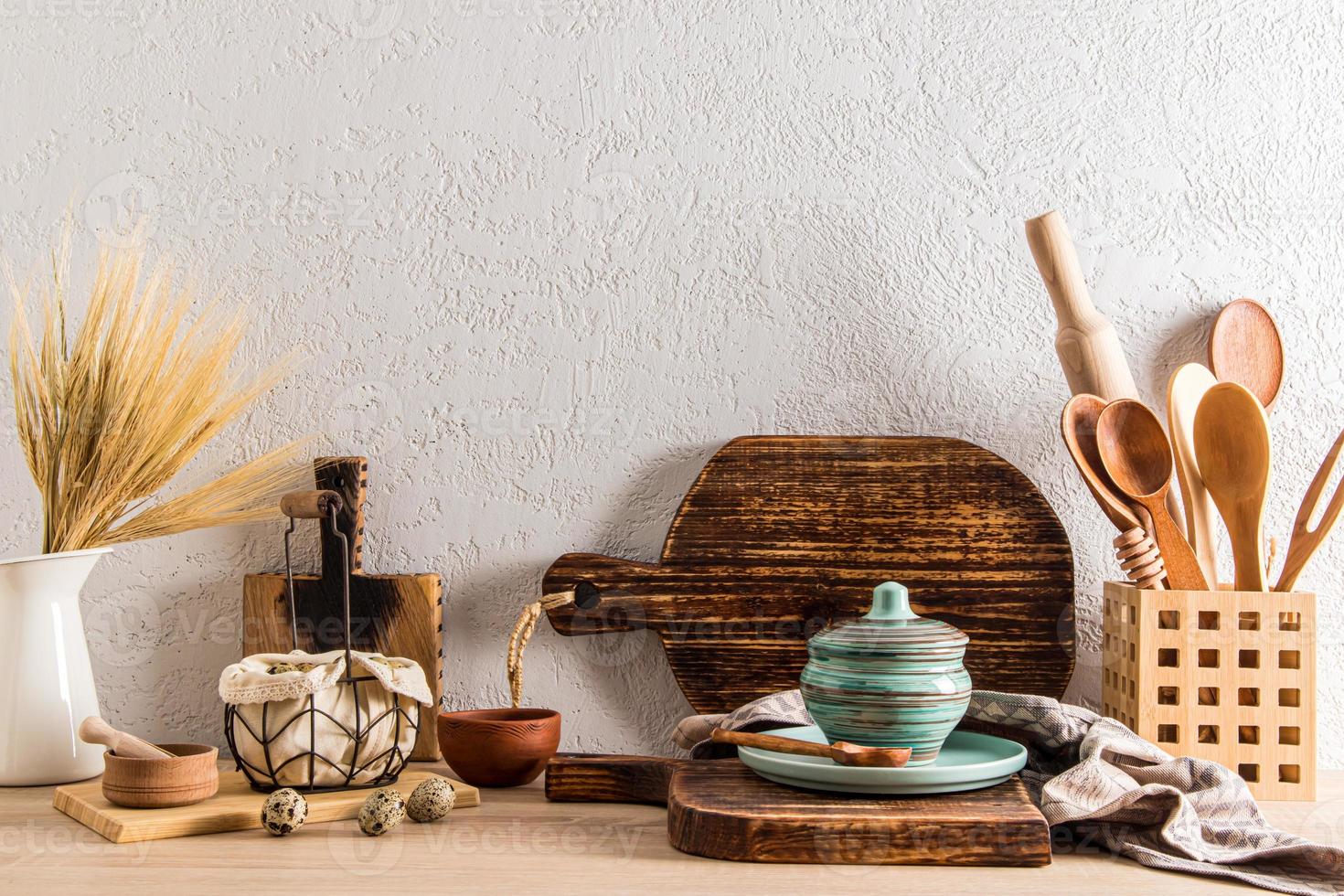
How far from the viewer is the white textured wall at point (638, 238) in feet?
3.33

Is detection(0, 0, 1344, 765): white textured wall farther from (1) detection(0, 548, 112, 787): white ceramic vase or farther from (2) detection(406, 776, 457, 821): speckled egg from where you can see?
(2) detection(406, 776, 457, 821): speckled egg

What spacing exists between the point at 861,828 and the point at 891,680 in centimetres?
10

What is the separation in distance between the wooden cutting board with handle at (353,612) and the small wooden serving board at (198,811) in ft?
0.48

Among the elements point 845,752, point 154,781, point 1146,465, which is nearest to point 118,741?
point 154,781

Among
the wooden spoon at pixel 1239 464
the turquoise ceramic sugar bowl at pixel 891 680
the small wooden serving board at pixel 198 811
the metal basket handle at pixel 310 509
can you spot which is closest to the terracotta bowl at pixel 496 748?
the small wooden serving board at pixel 198 811

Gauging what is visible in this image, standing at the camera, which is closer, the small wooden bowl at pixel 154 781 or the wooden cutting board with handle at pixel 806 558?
the small wooden bowl at pixel 154 781

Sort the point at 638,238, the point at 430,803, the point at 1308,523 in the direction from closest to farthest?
the point at 430,803, the point at 1308,523, the point at 638,238

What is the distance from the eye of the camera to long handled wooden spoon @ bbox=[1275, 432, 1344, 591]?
871 millimetres

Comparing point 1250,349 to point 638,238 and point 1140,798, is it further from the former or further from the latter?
point 638,238

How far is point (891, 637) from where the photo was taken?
2.42 ft

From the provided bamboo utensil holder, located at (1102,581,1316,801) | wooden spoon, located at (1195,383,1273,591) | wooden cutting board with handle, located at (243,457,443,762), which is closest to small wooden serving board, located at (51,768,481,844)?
wooden cutting board with handle, located at (243,457,443,762)

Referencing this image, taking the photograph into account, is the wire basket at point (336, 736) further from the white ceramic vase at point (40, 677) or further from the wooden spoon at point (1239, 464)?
the wooden spoon at point (1239, 464)

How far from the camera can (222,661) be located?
1032 millimetres

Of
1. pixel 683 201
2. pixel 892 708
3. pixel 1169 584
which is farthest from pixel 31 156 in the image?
pixel 1169 584
